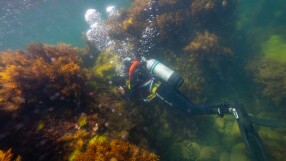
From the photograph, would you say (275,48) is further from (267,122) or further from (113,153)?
(113,153)

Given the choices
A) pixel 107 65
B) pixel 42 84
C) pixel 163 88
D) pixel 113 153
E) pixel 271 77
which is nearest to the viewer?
pixel 113 153

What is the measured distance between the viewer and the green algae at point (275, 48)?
10.4 meters

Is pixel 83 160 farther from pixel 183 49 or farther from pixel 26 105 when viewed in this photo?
pixel 183 49

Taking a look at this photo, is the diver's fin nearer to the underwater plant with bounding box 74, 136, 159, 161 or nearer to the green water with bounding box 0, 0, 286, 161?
the green water with bounding box 0, 0, 286, 161

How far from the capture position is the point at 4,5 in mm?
26578

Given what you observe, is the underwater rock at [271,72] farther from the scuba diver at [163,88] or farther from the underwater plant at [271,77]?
the scuba diver at [163,88]

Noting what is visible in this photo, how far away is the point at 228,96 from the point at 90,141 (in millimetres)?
7389

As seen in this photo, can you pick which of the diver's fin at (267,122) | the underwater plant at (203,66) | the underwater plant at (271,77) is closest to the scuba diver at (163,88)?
the diver's fin at (267,122)

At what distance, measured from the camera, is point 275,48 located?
11.6 metres

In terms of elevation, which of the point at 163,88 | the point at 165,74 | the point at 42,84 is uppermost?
the point at 42,84

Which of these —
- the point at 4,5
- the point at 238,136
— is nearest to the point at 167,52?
the point at 238,136

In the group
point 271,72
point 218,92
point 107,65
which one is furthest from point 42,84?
point 271,72

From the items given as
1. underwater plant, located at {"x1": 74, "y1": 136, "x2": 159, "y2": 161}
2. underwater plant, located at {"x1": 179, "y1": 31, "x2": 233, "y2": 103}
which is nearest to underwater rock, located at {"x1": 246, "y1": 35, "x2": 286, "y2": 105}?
underwater plant, located at {"x1": 179, "y1": 31, "x2": 233, "y2": 103}

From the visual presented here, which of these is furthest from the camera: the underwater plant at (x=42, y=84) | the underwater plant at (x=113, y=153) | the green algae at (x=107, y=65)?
the green algae at (x=107, y=65)
